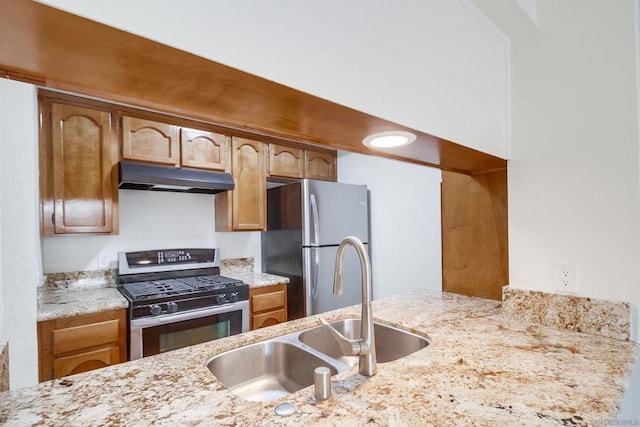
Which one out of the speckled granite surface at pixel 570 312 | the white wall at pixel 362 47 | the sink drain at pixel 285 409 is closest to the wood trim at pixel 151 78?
the white wall at pixel 362 47

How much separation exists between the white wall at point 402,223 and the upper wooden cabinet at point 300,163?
0.97 ft

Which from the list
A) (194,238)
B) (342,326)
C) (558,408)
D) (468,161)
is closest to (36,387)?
(342,326)

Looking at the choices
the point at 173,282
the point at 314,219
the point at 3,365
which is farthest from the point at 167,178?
the point at 3,365

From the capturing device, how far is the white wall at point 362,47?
0.50 metres

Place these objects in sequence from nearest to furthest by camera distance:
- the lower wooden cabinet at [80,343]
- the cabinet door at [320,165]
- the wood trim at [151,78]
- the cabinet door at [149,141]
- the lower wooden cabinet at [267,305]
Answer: the wood trim at [151,78], the lower wooden cabinet at [80,343], the cabinet door at [149,141], the lower wooden cabinet at [267,305], the cabinet door at [320,165]

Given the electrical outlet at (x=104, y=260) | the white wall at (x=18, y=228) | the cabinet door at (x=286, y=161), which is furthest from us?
the cabinet door at (x=286, y=161)

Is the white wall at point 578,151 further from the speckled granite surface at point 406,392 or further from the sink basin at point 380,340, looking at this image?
the sink basin at point 380,340

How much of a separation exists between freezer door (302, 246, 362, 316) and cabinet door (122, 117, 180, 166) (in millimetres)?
1290

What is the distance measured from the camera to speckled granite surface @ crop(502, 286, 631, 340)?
1067 millimetres

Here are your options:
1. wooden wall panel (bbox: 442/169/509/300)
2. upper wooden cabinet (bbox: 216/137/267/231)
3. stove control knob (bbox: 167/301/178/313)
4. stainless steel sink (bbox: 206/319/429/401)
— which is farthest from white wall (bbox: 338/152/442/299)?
stove control knob (bbox: 167/301/178/313)

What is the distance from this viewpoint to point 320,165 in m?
3.25

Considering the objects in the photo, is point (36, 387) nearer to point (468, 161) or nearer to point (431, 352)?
point (431, 352)

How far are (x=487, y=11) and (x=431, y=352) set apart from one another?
1212 mm

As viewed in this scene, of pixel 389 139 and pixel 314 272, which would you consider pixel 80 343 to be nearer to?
pixel 314 272
